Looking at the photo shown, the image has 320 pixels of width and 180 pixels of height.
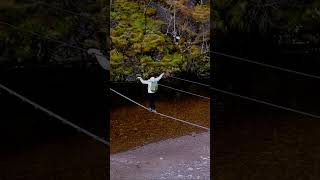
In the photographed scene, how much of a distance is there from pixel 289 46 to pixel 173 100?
1.93 metres

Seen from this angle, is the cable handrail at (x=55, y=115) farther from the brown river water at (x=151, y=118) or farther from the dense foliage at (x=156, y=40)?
the dense foliage at (x=156, y=40)

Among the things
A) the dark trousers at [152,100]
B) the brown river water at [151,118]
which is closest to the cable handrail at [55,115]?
the brown river water at [151,118]

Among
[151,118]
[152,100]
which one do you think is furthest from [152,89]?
[151,118]

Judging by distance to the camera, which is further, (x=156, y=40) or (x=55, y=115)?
(x=156, y=40)

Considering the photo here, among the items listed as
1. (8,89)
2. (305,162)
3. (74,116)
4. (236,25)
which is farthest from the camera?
(236,25)

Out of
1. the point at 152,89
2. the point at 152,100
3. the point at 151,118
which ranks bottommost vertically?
the point at 151,118

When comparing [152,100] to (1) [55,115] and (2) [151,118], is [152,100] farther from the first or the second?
(1) [55,115]

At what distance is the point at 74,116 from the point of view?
5957mm

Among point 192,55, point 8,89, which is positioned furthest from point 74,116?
point 192,55

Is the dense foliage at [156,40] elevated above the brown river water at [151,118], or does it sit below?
above

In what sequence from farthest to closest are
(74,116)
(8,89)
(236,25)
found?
(236,25), (74,116), (8,89)

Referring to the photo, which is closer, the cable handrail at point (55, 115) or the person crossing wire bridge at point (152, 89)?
the cable handrail at point (55, 115)

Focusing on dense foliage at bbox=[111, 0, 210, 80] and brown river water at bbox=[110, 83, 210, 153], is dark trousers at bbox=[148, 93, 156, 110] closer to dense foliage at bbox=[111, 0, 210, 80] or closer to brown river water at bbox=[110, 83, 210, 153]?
brown river water at bbox=[110, 83, 210, 153]

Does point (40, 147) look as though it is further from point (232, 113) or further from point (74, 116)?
point (232, 113)
